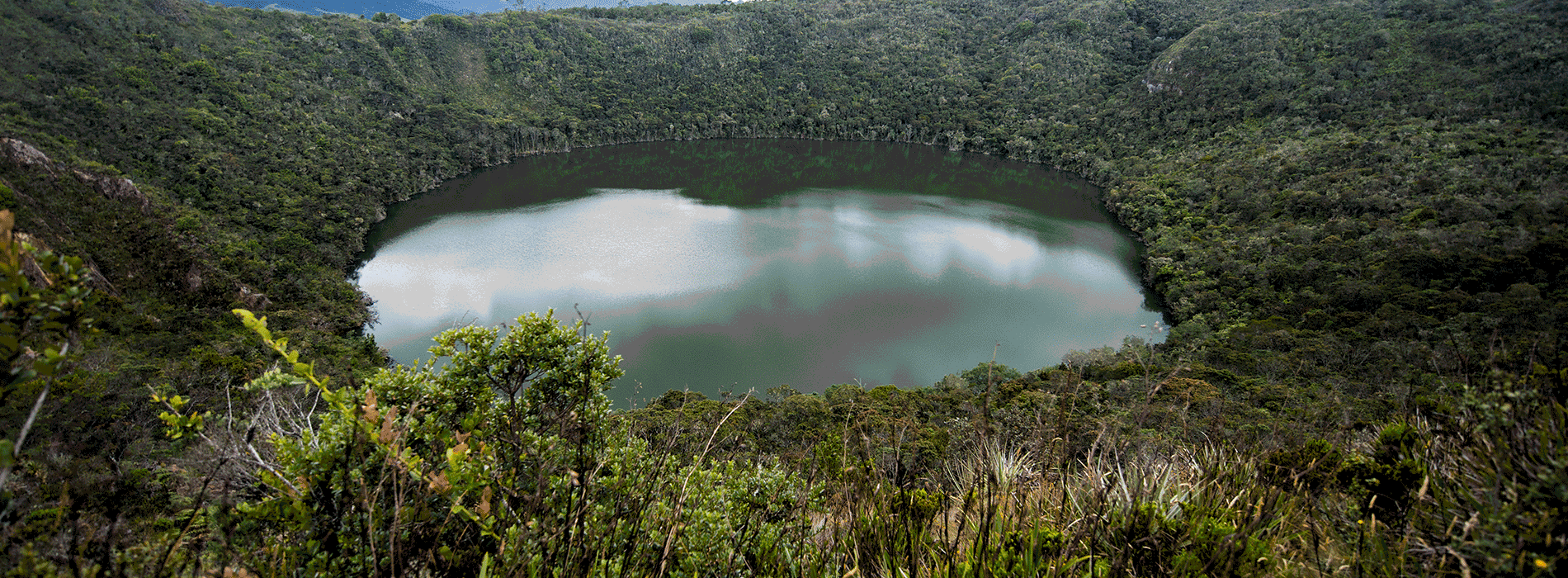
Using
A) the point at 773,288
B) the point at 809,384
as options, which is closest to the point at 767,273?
the point at 773,288

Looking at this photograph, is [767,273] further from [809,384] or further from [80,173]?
[80,173]

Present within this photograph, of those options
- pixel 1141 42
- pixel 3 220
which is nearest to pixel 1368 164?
pixel 1141 42

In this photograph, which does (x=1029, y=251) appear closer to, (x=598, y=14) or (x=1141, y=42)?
(x=1141, y=42)

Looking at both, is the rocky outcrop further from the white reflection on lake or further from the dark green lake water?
the dark green lake water

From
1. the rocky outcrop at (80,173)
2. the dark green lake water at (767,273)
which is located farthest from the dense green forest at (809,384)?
the dark green lake water at (767,273)

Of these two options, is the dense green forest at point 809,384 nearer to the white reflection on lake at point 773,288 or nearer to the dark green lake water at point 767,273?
the dark green lake water at point 767,273

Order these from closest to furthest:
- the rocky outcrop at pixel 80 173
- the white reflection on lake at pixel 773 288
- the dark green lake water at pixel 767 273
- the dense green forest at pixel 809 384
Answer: the dense green forest at pixel 809 384, the rocky outcrop at pixel 80 173, the white reflection on lake at pixel 773 288, the dark green lake water at pixel 767 273
